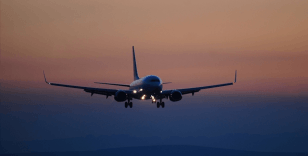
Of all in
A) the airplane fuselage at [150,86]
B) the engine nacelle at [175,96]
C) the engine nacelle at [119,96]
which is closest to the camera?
the airplane fuselage at [150,86]

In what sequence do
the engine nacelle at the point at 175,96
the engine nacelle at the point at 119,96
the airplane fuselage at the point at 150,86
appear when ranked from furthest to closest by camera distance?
the engine nacelle at the point at 175,96 → the engine nacelle at the point at 119,96 → the airplane fuselage at the point at 150,86

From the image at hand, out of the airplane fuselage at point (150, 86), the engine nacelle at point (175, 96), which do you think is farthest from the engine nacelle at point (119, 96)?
the engine nacelle at point (175, 96)

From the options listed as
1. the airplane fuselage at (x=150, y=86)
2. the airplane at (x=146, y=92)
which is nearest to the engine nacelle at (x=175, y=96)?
the airplane at (x=146, y=92)

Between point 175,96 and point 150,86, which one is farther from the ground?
point 175,96

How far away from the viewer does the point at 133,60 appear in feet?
340

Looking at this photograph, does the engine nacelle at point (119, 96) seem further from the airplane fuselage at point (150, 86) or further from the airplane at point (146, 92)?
the airplane fuselage at point (150, 86)

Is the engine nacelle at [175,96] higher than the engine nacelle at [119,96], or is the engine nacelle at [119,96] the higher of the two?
the engine nacelle at [175,96]

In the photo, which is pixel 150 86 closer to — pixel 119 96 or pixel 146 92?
pixel 146 92

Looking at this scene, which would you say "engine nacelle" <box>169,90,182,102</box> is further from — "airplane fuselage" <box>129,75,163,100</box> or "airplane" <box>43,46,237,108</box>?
"airplane fuselage" <box>129,75,163,100</box>

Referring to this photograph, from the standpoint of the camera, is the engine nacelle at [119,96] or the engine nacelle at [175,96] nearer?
the engine nacelle at [119,96]

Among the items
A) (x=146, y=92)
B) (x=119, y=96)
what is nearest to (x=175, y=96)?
(x=146, y=92)

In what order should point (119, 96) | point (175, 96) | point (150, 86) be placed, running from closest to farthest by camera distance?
point (150, 86), point (119, 96), point (175, 96)

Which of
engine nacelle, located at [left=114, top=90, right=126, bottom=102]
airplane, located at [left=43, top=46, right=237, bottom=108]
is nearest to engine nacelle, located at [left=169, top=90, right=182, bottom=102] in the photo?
airplane, located at [left=43, top=46, right=237, bottom=108]

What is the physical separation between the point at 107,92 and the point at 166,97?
35.8 feet
